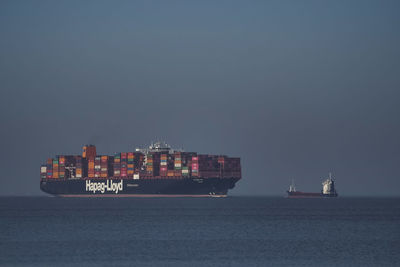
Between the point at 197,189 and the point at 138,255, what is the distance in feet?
407

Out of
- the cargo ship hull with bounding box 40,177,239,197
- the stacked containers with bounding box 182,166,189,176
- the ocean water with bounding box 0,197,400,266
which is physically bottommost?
the ocean water with bounding box 0,197,400,266

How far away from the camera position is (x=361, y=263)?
52.1 m

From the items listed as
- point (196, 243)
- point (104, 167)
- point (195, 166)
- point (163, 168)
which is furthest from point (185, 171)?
point (196, 243)

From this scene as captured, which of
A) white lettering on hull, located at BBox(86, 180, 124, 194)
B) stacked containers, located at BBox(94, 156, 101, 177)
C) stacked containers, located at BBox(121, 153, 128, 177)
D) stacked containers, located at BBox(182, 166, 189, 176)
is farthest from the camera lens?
stacked containers, located at BBox(94, 156, 101, 177)

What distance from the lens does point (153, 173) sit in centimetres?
17950

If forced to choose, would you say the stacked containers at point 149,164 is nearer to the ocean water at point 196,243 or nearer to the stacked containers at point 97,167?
the stacked containers at point 97,167

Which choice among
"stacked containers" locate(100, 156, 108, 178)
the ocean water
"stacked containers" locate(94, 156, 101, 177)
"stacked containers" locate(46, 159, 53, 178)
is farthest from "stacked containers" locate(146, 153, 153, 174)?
the ocean water

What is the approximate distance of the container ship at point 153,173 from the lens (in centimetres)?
17825

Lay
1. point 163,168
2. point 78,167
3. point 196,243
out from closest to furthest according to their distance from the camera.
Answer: point 196,243 < point 163,168 < point 78,167

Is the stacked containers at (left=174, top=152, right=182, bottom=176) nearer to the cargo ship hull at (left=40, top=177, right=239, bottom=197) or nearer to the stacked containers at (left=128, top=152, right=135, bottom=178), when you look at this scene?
the cargo ship hull at (left=40, top=177, right=239, bottom=197)

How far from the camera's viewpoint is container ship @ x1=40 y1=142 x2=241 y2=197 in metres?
178

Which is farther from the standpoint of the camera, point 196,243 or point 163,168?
point 163,168

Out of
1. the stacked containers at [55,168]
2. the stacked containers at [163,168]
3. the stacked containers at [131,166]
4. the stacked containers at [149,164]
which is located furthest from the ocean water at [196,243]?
the stacked containers at [55,168]

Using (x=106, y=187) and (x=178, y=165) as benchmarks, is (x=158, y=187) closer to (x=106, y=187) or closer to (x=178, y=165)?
(x=178, y=165)
